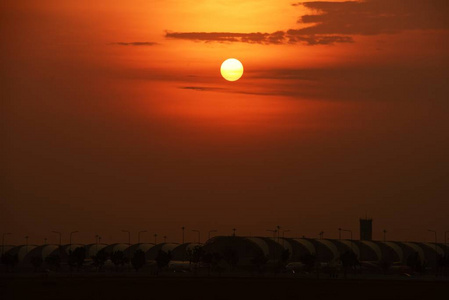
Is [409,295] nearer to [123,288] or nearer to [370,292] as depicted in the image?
[370,292]

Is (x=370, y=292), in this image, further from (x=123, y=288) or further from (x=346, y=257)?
(x=346, y=257)

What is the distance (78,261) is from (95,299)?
121245 millimetres

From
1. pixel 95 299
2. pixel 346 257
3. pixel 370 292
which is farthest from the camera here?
pixel 346 257

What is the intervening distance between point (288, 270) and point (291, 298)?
112 m

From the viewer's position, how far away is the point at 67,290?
9612 cm

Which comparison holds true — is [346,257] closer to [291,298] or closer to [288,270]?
[288,270]

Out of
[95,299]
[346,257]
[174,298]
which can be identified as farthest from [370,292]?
[346,257]

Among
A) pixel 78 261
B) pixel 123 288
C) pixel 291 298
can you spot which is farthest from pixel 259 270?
pixel 291 298

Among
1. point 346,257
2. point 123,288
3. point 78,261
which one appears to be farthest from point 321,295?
point 78,261

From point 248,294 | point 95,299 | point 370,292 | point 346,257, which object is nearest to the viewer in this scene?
point 95,299

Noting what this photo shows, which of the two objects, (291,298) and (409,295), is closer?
(291,298)

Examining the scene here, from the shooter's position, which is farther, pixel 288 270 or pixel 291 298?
pixel 288 270

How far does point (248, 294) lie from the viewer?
91.0 meters

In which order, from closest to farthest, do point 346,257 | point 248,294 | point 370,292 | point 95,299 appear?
point 95,299, point 248,294, point 370,292, point 346,257
